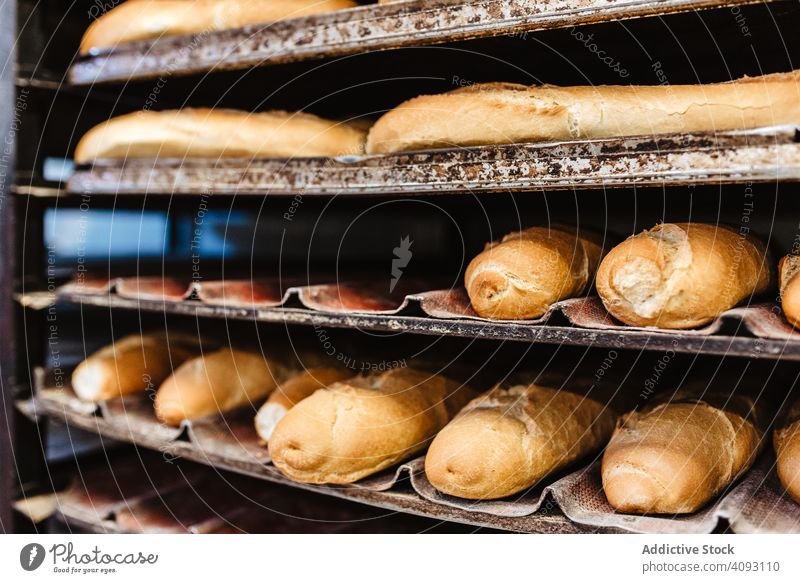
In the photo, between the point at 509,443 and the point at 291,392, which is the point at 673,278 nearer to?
the point at 509,443

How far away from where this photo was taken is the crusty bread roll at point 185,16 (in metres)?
1.58

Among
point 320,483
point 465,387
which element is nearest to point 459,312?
point 465,387

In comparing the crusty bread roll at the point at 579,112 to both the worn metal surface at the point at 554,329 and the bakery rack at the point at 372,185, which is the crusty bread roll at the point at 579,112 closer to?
the bakery rack at the point at 372,185

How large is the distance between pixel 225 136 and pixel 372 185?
0.47 metres

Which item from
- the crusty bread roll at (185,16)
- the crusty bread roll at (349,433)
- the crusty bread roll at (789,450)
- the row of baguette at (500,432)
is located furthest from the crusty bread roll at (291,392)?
the crusty bread roll at (789,450)

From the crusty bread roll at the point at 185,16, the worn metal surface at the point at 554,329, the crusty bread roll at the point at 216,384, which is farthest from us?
the crusty bread roll at the point at 216,384

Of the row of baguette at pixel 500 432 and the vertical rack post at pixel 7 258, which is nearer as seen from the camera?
the row of baguette at pixel 500 432

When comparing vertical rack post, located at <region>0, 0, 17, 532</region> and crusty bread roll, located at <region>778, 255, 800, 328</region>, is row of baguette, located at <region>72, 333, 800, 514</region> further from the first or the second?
vertical rack post, located at <region>0, 0, 17, 532</region>

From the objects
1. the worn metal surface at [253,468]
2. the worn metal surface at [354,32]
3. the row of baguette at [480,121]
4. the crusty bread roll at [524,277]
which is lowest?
the worn metal surface at [253,468]

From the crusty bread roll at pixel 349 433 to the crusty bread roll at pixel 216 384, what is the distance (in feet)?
1.18

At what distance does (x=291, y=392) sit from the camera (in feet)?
5.44

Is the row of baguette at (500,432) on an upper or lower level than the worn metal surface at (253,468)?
upper
